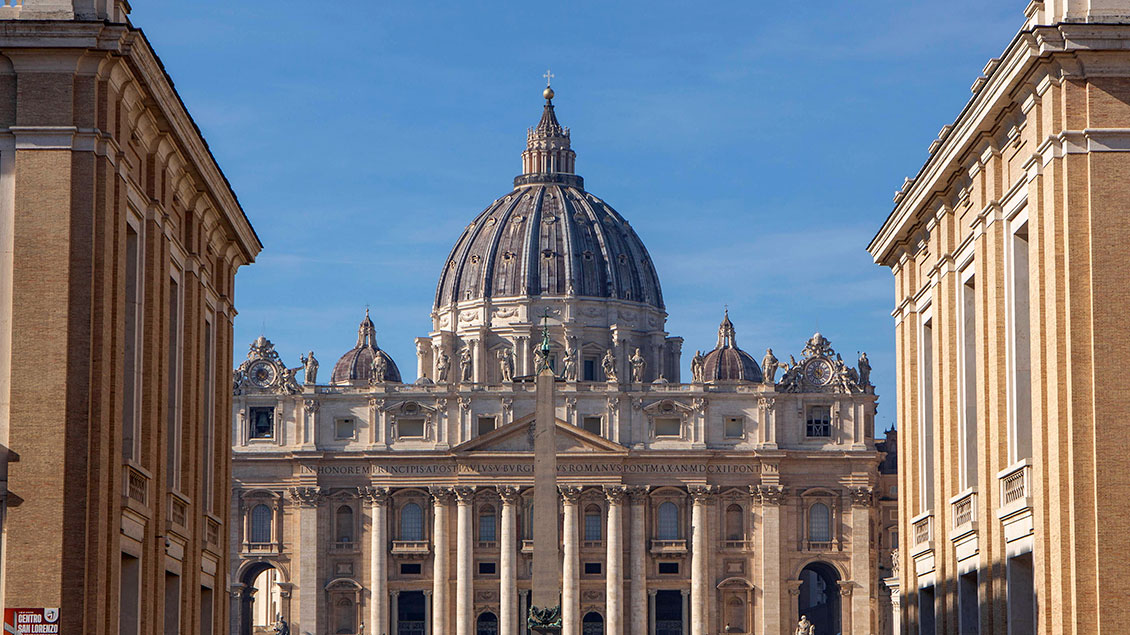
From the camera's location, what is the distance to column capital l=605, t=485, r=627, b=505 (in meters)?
134

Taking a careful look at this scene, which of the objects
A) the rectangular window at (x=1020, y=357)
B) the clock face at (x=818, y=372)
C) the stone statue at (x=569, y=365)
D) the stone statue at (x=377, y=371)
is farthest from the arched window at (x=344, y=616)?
the rectangular window at (x=1020, y=357)

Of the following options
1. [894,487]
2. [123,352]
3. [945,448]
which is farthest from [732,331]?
[123,352]

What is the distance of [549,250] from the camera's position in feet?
554

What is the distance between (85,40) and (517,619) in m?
104

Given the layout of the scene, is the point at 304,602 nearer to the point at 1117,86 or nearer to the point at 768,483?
the point at 768,483

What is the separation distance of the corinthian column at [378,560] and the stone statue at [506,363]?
A: 13.2 m

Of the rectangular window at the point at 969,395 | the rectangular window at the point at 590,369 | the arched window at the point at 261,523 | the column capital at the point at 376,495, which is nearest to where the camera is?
the rectangular window at the point at 969,395

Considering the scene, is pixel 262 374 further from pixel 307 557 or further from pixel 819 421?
pixel 819 421

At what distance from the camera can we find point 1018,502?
114ft

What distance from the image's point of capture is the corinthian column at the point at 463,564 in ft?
433

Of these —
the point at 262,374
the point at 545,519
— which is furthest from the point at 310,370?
the point at 545,519

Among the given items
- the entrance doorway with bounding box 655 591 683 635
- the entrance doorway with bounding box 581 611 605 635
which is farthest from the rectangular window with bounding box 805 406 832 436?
the entrance doorway with bounding box 581 611 605 635

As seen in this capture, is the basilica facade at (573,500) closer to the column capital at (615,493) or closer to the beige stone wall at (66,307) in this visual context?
the column capital at (615,493)

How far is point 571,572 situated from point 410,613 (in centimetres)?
1062
